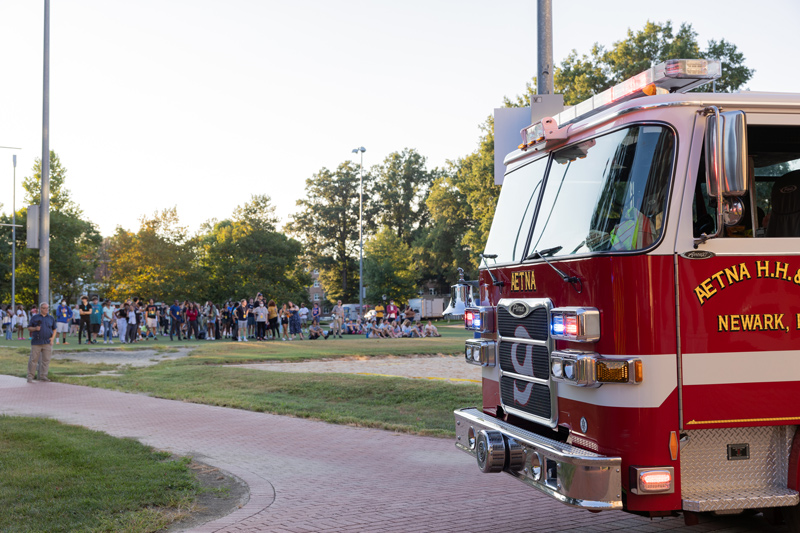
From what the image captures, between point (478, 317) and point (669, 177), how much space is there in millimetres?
2258

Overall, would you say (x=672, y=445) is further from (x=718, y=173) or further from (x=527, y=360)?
(x=718, y=173)

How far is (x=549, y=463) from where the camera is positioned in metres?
4.57

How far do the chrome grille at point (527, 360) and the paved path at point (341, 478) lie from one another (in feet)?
3.49

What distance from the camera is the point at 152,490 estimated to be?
6801 millimetres

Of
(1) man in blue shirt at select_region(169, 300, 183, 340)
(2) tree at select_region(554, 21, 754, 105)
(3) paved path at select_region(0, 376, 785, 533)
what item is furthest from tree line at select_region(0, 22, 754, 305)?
(3) paved path at select_region(0, 376, 785, 533)

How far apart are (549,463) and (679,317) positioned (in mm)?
1181

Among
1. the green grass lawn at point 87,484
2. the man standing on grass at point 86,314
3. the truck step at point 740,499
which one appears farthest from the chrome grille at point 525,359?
the man standing on grass at point 86,314

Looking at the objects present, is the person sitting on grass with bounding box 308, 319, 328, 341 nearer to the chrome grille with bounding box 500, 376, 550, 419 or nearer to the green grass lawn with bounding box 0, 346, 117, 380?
the green grass lawn with bounding box 0, 346, 117, 380

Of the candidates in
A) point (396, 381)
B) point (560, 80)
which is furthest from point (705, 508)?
point (560, 80)

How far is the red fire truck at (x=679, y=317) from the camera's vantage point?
430 centimetres

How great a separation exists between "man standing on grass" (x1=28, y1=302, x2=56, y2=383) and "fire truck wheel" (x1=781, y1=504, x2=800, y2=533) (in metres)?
15.1

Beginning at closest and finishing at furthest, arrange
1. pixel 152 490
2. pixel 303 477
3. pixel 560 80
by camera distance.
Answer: pixel 152 490 → pixel 303 477 → pixel 560 80

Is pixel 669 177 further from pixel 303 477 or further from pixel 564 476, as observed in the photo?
pixel 303 477

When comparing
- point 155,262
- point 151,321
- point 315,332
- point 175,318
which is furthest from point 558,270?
point 155,262
